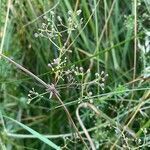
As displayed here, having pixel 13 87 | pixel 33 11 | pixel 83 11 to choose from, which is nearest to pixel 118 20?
pixel 83 11

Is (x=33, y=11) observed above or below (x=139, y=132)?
above

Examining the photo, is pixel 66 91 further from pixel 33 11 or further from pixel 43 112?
pixel 33 11

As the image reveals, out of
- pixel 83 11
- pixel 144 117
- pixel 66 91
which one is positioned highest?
pixel 83 11

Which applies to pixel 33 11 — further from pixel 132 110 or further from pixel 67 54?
pixel 132 110

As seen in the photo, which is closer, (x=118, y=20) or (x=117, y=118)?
(x=117, y=118)

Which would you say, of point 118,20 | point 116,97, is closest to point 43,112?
point 116,97

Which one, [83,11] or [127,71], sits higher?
[83,11]
